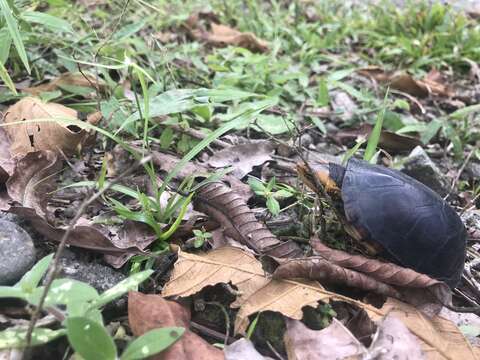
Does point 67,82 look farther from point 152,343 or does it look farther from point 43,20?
point 152,343

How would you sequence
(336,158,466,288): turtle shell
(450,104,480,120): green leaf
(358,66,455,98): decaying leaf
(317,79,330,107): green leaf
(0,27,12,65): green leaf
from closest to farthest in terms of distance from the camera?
(336,158,466,288): turtle shell < (0,27,12,65): green leaf < (450,104,480,120): green leaf < (317,79,330,107): green leaf < (358,66,455,98): decaying leaf

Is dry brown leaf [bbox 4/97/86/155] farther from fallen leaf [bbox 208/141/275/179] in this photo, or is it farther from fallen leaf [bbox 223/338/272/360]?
fallen leaf [bbox 223/338/272/360]

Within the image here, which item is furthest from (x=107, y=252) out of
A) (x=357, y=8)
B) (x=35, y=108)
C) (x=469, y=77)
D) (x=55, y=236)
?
(x=357, y=8)

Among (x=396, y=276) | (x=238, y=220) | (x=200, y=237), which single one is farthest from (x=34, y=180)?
(x=396, y=276)

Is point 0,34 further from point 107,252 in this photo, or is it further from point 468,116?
point 468,116

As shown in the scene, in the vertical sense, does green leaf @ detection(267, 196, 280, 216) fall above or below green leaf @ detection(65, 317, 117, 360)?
below

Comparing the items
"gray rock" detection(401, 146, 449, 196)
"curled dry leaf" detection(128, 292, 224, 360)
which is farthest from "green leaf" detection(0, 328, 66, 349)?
"gray rock" detection(401, 146, 449, 196)
